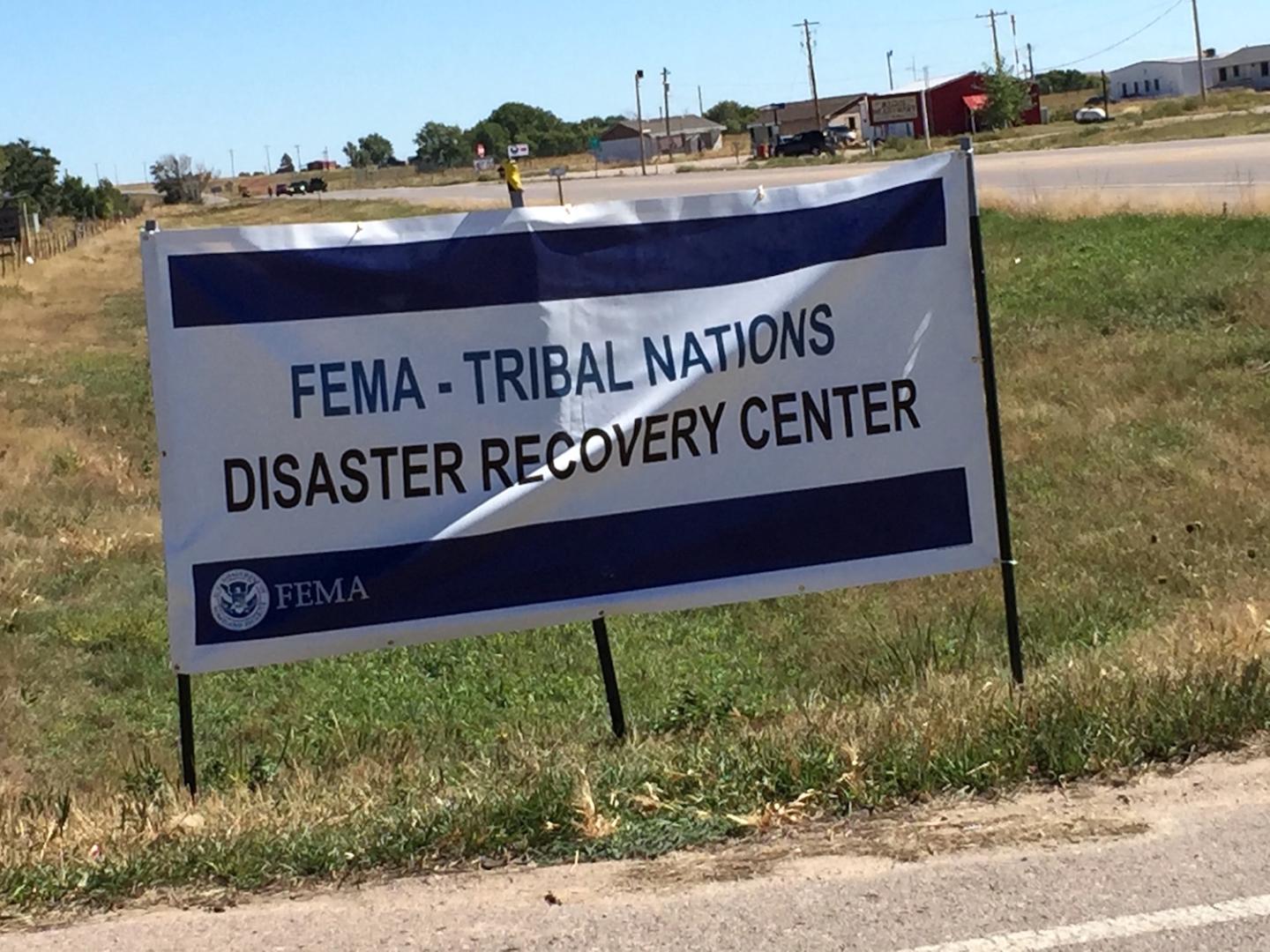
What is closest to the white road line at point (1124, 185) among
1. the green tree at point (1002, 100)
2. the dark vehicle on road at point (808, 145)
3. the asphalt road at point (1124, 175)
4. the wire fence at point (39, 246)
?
the asphalt road at point (1124, 175)

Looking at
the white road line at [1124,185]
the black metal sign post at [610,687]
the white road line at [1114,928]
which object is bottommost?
the white road line at [1114,928]

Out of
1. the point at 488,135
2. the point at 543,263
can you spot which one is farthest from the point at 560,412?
the point at 488,135

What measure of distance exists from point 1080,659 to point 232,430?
3477mm

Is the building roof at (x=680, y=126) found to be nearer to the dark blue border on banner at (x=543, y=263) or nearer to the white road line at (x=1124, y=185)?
the white road line at (x=1124, y=185)

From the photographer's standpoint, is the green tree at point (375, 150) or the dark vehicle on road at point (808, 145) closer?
the dark vehicle on road at point (808, 145)

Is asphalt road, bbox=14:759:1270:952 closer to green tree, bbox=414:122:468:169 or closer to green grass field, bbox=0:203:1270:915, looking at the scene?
green grass field, bbox=0:203:1270:915

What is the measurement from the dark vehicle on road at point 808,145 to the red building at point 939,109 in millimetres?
4845

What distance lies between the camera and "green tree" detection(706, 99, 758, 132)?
527 ft

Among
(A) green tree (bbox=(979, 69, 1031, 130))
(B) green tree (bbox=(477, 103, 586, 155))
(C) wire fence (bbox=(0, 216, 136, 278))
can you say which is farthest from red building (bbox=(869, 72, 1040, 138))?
(B) green tree (bbox=(477, 103, 586, 155))

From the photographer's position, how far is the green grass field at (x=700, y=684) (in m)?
4.69

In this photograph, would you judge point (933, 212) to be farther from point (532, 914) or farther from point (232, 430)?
point (532, 914)

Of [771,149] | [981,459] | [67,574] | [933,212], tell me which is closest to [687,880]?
[981,459]

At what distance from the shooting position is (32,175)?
9581 cm

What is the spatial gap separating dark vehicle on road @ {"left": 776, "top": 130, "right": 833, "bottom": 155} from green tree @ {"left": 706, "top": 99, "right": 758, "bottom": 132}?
74733 millimetres
